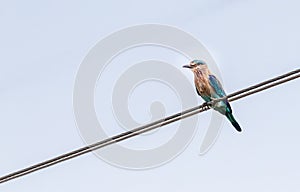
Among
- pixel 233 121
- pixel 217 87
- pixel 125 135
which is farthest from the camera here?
pixel 217 87

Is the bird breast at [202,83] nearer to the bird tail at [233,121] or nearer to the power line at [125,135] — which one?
the bird tail at [233,121]

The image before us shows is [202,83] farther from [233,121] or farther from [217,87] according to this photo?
[233,121]

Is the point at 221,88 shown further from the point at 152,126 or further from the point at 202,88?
the point at 152,126

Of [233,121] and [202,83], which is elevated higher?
[202,83]

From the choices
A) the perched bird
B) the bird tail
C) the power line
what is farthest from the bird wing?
the power line

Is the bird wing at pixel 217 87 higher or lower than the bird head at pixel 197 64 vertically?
lower

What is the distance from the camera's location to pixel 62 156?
6.64 m

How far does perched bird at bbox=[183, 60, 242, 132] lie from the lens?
1034 cm

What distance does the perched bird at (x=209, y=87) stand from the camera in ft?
33.9

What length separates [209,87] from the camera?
11.0m

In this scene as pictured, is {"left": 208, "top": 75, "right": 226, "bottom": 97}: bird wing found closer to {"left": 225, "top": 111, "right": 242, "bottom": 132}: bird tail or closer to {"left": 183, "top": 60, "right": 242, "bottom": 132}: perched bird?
{"left": 183, "top": 60, "right": 242, "bottom": 132}: perched bird

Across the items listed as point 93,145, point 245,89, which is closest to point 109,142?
point 93,145

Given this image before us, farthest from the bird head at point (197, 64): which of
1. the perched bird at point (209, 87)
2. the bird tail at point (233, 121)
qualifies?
the bird tail at point (233, 121)

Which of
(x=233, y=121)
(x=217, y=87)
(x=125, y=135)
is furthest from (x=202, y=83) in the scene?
(x=125, y=135)
